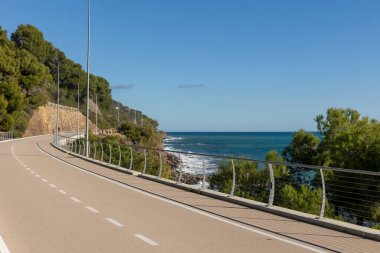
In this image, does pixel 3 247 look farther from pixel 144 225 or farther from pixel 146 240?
pixel 144 225

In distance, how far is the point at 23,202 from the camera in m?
12.4

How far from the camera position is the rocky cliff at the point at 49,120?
84562 mm

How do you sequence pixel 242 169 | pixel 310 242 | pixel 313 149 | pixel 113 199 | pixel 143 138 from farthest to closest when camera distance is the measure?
pixel 143 138, pixel 313 149, pixel 242 169, pixel 113 199, pixel 310 242

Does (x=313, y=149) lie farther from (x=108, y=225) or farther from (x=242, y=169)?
(x=108, y=225)

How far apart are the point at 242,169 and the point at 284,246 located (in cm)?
2413

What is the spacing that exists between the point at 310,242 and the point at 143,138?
3661 inches

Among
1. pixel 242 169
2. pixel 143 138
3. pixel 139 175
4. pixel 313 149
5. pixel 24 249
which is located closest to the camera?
pixel 24 249

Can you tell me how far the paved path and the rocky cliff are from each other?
68678mm

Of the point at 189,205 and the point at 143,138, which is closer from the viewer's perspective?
the point at 189,205

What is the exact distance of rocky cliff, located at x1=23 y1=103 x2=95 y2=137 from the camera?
84562 mm

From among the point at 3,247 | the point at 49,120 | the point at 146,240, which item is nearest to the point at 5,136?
the point at 49,120

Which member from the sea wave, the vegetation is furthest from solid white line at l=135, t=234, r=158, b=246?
the vegetation

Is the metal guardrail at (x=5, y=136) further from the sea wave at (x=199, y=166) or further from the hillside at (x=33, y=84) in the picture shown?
the sea wave at (x=199, y=166)

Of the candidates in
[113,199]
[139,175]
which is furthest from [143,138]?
[113,199]
